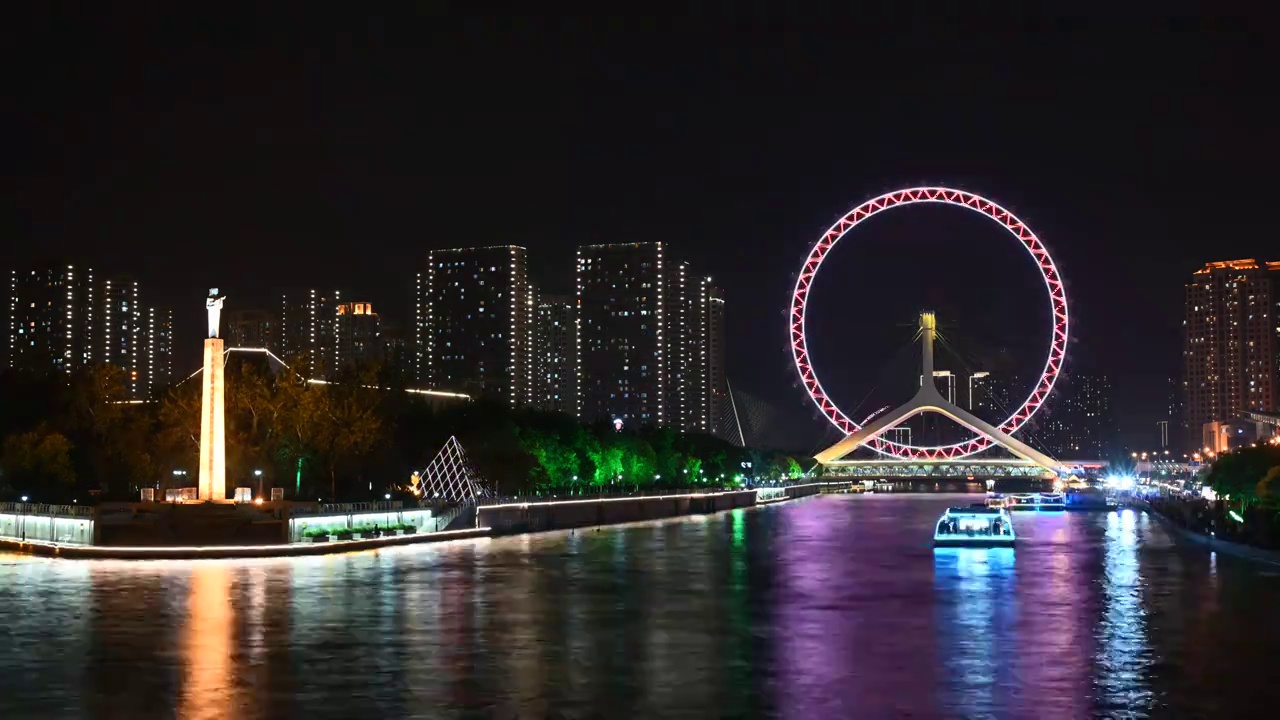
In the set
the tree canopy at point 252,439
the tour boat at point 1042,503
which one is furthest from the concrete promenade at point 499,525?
the tour boat at point 1042,503

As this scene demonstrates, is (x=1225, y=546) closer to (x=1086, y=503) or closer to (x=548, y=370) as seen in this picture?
(x=1086, y=503)

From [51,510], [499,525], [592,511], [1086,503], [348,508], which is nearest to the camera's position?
[51,510]

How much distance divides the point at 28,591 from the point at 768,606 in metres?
16.0

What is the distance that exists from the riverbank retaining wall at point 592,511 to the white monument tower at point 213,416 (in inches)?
498

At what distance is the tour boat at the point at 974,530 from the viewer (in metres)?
56.2

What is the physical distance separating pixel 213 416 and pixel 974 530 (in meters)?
27.9

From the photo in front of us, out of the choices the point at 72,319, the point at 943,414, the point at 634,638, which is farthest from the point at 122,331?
the point at 634,638

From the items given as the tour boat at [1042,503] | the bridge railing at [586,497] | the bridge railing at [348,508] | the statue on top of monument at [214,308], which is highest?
the statue on top of monument at [214,308]

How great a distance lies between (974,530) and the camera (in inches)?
2256

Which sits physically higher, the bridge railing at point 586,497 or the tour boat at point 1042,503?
the bridge railing at point 586,497

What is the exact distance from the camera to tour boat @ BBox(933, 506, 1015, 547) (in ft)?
184

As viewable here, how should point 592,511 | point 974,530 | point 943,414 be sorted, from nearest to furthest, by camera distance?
point 974,530 < point 592,511 < point 943,414

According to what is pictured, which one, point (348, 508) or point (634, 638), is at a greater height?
point (348, 508)

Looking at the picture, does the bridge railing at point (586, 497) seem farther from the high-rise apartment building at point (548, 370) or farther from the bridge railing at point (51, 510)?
the high-rise apartment building at point (548, 370)
